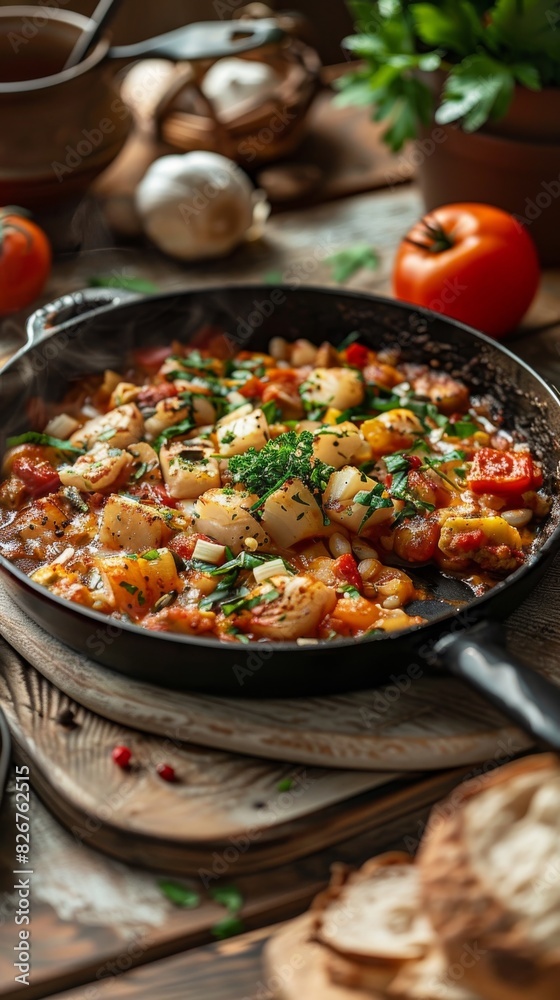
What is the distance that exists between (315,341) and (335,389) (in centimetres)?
50

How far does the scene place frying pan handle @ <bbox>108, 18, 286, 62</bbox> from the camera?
412cm

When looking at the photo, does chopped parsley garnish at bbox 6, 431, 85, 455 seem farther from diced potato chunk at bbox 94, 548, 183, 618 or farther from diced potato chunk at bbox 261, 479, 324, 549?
diced potato chunk at bbox 261, 479, 324, 549

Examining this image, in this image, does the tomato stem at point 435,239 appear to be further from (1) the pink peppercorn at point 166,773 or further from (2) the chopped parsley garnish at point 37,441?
(1) the pink peppercorn at point 166,773

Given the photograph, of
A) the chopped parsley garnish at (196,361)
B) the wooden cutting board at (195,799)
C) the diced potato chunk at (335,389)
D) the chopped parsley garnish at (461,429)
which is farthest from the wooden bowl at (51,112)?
the wooden cutting board at (195,799)

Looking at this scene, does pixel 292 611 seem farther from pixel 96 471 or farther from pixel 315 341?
pixel 315 341

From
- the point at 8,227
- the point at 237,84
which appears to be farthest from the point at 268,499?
the point at 237,84

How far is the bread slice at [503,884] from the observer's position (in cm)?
160

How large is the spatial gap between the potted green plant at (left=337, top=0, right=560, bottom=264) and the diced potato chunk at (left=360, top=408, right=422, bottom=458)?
1306 mm

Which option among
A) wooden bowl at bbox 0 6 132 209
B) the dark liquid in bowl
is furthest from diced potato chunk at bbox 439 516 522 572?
the dark liquid in bowl

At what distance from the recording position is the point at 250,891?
221 cm

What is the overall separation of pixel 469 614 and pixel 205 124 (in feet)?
11.1

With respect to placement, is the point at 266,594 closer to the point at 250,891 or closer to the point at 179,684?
the point at 179,684

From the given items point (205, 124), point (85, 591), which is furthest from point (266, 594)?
point (205, 124)

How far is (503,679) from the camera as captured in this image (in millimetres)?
2000
